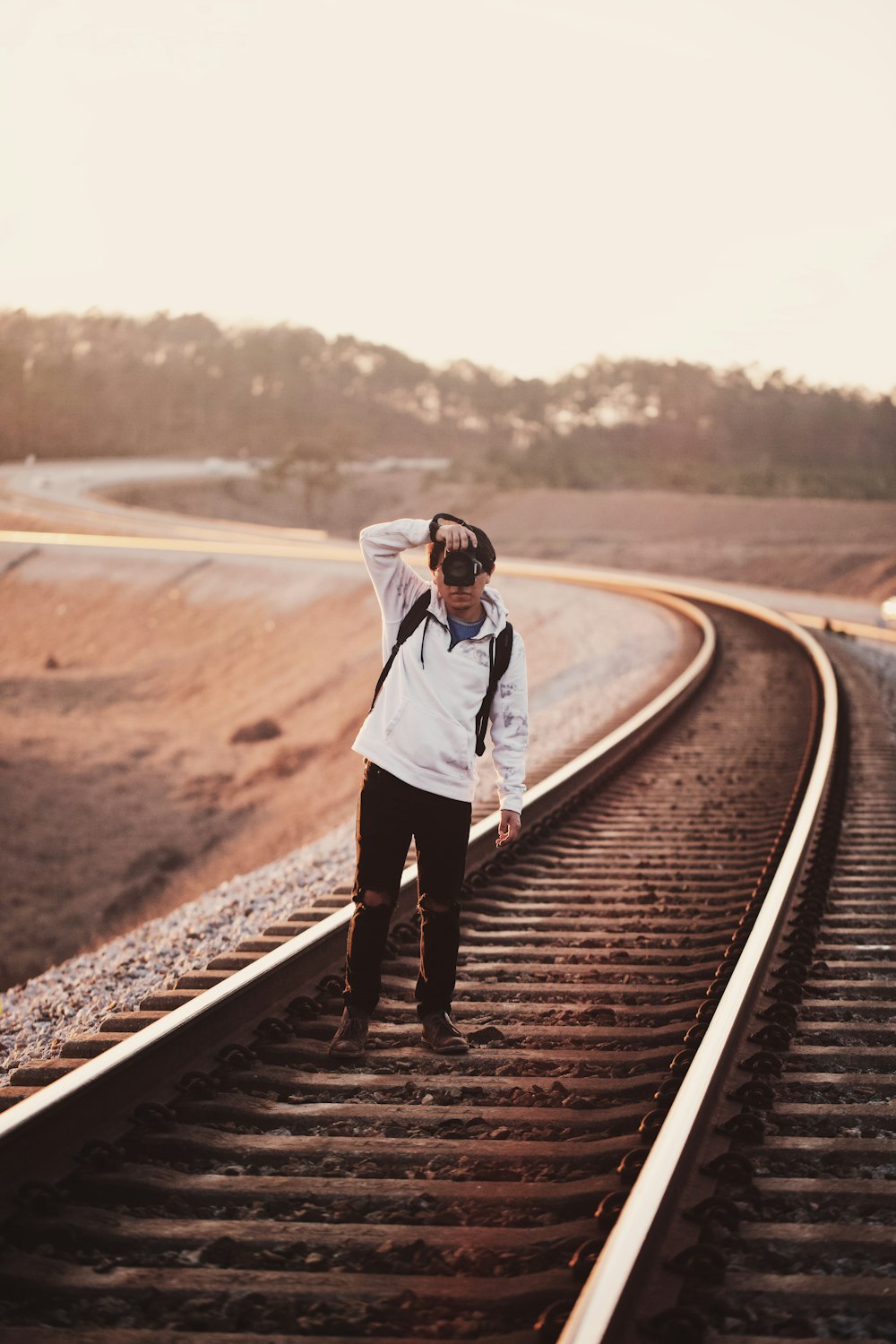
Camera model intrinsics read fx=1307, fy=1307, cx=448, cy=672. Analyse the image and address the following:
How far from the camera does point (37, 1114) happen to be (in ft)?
11.4

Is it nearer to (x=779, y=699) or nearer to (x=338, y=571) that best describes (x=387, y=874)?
(x=779, y=699)

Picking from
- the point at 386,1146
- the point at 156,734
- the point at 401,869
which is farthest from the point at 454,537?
the point at 156,734

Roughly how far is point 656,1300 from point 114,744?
19711 millimetres

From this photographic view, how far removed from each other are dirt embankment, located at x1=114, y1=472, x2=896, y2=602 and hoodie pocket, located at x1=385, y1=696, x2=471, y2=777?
32.7 m

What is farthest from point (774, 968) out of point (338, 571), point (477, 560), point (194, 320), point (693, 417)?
point (194, 320)

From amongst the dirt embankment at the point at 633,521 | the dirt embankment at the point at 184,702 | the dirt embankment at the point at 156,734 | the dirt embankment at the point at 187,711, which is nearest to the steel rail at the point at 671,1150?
the dirt embankment at the point at 187,711

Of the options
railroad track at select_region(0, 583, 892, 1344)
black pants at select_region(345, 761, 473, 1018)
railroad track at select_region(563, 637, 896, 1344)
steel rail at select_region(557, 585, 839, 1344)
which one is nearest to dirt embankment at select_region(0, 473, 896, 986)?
steel rail at select_region(557, 585, 839, 1344)

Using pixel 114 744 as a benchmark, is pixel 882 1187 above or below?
above

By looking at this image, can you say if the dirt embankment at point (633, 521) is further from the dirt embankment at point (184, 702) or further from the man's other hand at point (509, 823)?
the man's other hand at point (509, 823)

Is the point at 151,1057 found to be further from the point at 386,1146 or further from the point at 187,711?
the point at 187,711

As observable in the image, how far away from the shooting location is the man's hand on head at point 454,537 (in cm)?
421

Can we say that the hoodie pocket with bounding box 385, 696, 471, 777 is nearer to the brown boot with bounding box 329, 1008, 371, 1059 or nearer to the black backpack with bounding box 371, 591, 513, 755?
the black backpack with bounding box 371, 591, 513, 755

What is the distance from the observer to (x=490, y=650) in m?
4.38

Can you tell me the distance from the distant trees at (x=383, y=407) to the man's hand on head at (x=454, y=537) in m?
76.0
